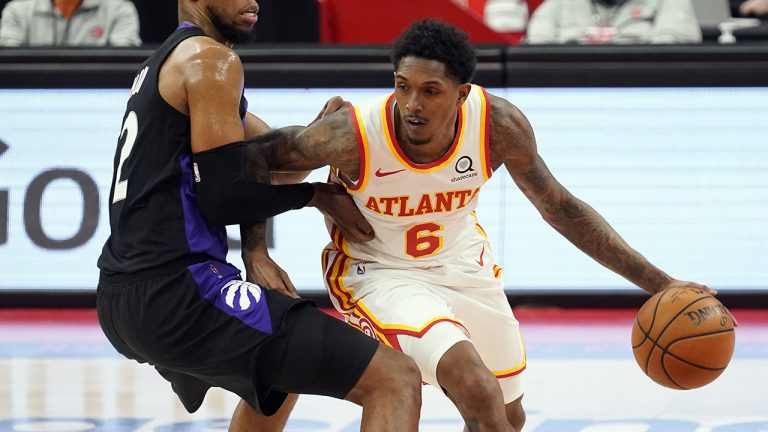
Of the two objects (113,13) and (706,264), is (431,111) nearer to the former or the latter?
(706,264)

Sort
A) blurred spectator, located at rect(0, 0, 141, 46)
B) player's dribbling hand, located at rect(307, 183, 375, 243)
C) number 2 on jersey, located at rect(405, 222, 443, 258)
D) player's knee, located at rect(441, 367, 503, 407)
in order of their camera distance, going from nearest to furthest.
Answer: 1. player's knee, located at rect(441, 367, 503, 407)
2. player's dribbling hand, located at rect(307, 183, 375, 243)
3. number 2 on jersey, located at rect(405, 222, 443, 258)
4. blurred spectator, located at rect(0, 0, 141, 46)

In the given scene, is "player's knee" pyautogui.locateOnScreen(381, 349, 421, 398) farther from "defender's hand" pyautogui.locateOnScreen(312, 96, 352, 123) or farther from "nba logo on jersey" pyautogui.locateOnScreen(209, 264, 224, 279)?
"defender's hand" pyautogui.locateOnScreen(312, 96, 352, 123)

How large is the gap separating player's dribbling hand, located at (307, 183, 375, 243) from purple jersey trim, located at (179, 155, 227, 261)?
0.48 meters

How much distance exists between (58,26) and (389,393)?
590 cm

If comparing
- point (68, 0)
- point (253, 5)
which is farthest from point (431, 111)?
point (68, 0)

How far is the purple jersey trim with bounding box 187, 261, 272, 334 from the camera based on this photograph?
3508mm

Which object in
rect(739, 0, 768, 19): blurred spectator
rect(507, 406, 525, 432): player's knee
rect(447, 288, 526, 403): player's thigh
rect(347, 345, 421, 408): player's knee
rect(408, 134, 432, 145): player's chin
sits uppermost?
rect(408, 134, 432, 145): player's chin

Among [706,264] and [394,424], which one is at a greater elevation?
[394,424]

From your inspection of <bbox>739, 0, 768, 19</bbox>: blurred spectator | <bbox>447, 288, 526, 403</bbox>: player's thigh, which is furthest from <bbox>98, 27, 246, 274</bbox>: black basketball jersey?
<bbox>739, 0, 768, 19</bbox>: blurred spectator

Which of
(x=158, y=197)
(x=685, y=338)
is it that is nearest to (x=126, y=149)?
(x=158, y=197)

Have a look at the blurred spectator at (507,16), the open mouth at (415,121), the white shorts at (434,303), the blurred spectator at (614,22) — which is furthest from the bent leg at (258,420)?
the blurred spectator at (507,16)

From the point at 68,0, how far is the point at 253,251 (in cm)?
Result: 531

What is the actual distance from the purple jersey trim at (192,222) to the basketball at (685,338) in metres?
1.54

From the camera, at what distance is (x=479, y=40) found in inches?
338
